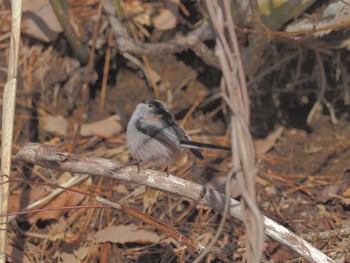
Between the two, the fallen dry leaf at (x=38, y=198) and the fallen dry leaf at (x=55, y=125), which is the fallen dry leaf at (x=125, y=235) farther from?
the fallen dry leaf at (x=55, y=125)

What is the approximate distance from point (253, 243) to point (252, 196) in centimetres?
17

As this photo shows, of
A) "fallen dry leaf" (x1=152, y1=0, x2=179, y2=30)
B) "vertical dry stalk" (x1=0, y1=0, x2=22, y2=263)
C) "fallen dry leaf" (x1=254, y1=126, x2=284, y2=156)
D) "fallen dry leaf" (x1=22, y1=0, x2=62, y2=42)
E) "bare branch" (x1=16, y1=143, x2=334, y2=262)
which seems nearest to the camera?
"bare branch" (x1=16, y1=143, x2=334, y2=262)

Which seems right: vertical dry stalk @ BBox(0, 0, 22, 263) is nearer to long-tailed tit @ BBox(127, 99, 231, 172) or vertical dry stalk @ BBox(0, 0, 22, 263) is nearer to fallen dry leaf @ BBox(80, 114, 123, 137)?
long-tailed tit @ BBox(127, 99, 231, 172)

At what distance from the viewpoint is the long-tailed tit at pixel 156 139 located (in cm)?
417

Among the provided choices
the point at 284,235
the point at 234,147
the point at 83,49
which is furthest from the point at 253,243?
the point at 83,49

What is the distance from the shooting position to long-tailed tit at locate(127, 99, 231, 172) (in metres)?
4.17

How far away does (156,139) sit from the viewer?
4.25 m

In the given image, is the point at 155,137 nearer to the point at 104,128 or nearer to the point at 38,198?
the point at 38,198

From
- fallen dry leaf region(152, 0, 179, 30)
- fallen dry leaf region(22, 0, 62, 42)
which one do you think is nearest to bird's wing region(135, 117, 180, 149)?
fallen dry leaf region(152, 0, 179, 30)

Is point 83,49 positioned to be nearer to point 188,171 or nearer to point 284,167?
point 188,171

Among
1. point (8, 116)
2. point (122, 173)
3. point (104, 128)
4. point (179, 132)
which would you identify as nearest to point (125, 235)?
point (179, 132)

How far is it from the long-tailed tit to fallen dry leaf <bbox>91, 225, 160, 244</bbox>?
0.49m

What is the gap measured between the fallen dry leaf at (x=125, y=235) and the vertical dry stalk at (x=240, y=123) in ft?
7.08

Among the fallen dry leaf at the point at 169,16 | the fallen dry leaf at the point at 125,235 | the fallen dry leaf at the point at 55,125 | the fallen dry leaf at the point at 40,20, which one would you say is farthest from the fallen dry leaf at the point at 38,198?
the fallen dry leaf at the point at 169,16
